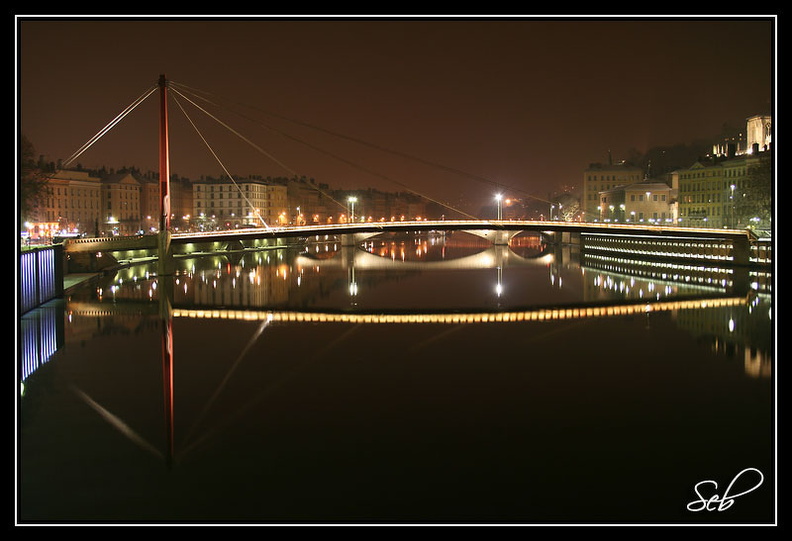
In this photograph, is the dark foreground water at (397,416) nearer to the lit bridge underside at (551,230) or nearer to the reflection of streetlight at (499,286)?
the reflection of streetlight at (499,286)

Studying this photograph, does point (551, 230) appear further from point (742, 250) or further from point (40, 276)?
point (40, 276)

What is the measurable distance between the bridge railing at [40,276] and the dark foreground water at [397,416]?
3.11 ft

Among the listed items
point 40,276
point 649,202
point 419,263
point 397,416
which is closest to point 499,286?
point 419,263

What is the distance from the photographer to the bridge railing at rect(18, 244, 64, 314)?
20453mm

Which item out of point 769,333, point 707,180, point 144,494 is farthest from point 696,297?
point 707,180

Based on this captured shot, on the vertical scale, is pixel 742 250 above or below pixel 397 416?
above

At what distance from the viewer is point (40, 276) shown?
2239cm

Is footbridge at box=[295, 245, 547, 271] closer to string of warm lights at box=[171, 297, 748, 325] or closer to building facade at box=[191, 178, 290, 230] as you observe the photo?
string of warm lights at box=[171, 297, 748, 325]

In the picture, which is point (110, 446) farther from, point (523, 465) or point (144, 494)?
point (523, 465)

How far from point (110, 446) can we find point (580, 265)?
1427 inches

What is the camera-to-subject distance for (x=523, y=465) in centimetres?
817

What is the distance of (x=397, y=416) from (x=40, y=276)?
16.1 meters

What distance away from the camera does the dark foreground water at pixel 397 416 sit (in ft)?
24.0

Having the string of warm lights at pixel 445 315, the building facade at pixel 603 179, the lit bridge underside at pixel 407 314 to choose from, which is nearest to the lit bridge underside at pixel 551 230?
the lit bridge underside at pixel 407 314
